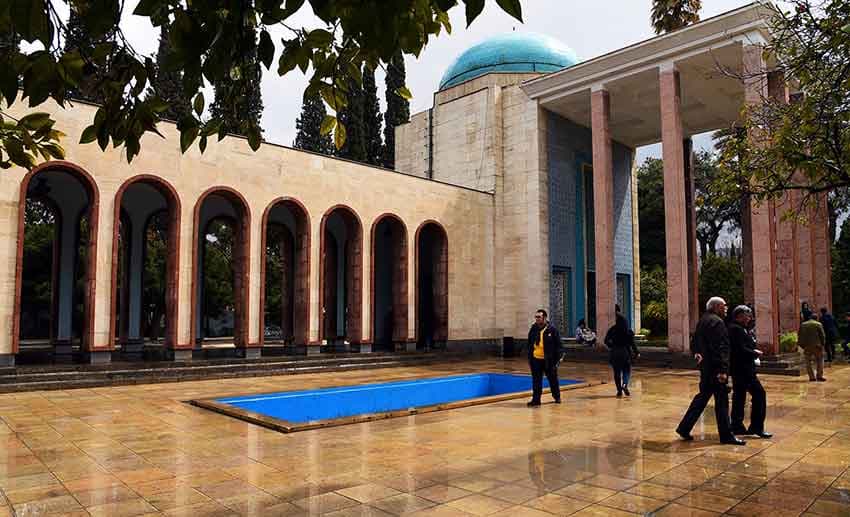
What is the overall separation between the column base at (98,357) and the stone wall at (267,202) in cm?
19

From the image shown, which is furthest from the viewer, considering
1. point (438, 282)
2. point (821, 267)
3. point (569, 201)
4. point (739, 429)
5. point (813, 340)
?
point (569, 201)

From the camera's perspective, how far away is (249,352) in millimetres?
15336

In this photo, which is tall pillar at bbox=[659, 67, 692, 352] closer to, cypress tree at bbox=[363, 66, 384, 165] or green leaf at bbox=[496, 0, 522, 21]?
green leaf at bbox=[496, 0, 522, 21]

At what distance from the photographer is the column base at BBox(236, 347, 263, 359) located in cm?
1527

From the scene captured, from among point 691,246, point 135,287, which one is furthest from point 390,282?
point 691,246

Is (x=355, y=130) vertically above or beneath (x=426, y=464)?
above

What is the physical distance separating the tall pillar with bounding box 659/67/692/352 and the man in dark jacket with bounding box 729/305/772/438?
9920 mm

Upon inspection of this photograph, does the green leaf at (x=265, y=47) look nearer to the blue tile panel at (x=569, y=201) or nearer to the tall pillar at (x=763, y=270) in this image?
the tall pillar at (x=763, y=270)

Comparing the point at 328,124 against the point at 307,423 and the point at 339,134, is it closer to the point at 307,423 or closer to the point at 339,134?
the point at 339,134

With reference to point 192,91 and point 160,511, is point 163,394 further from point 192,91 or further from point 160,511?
point 192,91

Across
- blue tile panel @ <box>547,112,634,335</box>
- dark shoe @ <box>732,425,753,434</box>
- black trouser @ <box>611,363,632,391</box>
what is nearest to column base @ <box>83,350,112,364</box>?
black trouser @ <box>611,363,632,391</box>

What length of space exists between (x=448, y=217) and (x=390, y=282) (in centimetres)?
406

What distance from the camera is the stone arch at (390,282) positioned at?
19.1m

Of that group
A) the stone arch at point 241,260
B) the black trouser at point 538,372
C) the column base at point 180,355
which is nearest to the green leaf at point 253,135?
the black trouser at point 538,372
